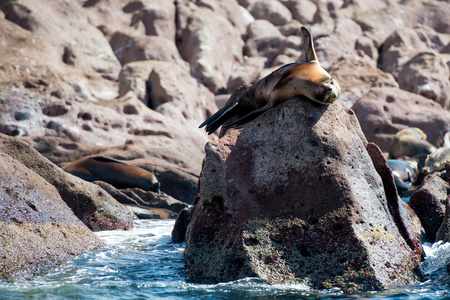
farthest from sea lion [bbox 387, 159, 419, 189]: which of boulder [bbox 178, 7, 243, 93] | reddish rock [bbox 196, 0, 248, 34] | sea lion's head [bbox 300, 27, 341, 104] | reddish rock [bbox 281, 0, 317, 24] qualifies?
reddish rock [bbox 281, 0, 317, 24]

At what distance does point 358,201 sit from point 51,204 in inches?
123

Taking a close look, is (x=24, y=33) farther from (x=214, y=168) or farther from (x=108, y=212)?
(x=214, y=168)

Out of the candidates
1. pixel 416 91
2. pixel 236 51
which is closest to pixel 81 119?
pixel 236 51

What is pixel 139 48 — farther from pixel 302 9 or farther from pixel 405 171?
pixel 405 171

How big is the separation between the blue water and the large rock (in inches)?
5.9

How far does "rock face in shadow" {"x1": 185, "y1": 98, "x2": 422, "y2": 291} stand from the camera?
14.3 feet

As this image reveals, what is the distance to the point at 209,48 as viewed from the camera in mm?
25250

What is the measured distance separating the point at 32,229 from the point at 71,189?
6.96 ft

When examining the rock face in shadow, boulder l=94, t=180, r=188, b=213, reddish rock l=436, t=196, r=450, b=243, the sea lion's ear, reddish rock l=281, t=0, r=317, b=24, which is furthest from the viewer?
reddish rock l=281, t=0, r=317, b=24

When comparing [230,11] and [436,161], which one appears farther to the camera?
[230,11]

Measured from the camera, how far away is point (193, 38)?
82.9 feet

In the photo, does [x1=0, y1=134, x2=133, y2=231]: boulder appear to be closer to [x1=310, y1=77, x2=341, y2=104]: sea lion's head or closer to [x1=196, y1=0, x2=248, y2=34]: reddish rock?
[x1=310, y1=77, x2=341, y2=104]: sea lion's head

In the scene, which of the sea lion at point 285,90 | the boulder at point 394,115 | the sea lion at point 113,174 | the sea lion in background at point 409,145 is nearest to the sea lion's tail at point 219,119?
the sea lion at point 285,90

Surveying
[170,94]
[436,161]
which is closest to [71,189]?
[436,161]
